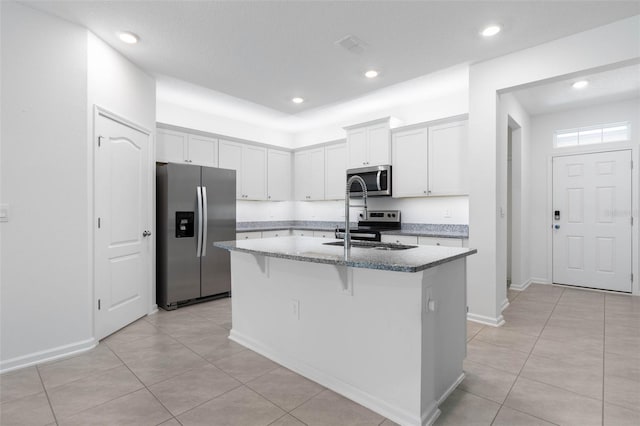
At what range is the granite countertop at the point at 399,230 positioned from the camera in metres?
4.33

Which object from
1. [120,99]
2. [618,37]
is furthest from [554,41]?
[120,99]

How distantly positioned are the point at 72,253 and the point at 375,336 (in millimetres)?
2550

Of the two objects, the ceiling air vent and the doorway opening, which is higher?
the ceiling air vent

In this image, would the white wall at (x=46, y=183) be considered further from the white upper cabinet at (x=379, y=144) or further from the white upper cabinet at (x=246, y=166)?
the white upper cabinet at (x=379, y=144)

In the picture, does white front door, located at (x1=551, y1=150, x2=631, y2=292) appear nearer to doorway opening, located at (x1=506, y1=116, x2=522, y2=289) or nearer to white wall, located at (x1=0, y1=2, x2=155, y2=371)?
doorway opening, located at (x1=506, y1=116, x2=522, y2=289)

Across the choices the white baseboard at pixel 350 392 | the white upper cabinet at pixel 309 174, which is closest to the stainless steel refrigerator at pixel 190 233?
the white baseboard at pixel 350 392

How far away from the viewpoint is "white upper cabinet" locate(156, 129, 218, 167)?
4.57 m

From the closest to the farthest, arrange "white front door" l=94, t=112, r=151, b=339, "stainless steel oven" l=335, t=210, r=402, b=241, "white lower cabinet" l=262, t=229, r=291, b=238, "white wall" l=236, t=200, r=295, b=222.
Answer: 1. "white front door" l=94, t=112, r=151, b=339
2. "stainless steel oven" l=335, t=210, r=402, b=241
3. "white lower cabinet" l=262, t=229, r=291, b=238
4. "white wall" l=236, t=200, r=295, b=222

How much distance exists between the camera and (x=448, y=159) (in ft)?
14.3

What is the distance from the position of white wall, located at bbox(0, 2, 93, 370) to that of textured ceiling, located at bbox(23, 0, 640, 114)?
31cm

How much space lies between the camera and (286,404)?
198 centimetres

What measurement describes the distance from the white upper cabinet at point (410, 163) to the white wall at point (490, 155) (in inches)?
41.7

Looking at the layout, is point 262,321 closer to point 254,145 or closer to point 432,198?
point 432,198

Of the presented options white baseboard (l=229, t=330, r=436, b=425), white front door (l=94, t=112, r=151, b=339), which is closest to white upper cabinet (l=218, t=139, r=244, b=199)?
white front door (l=94, t=112, r=151, b=339)
